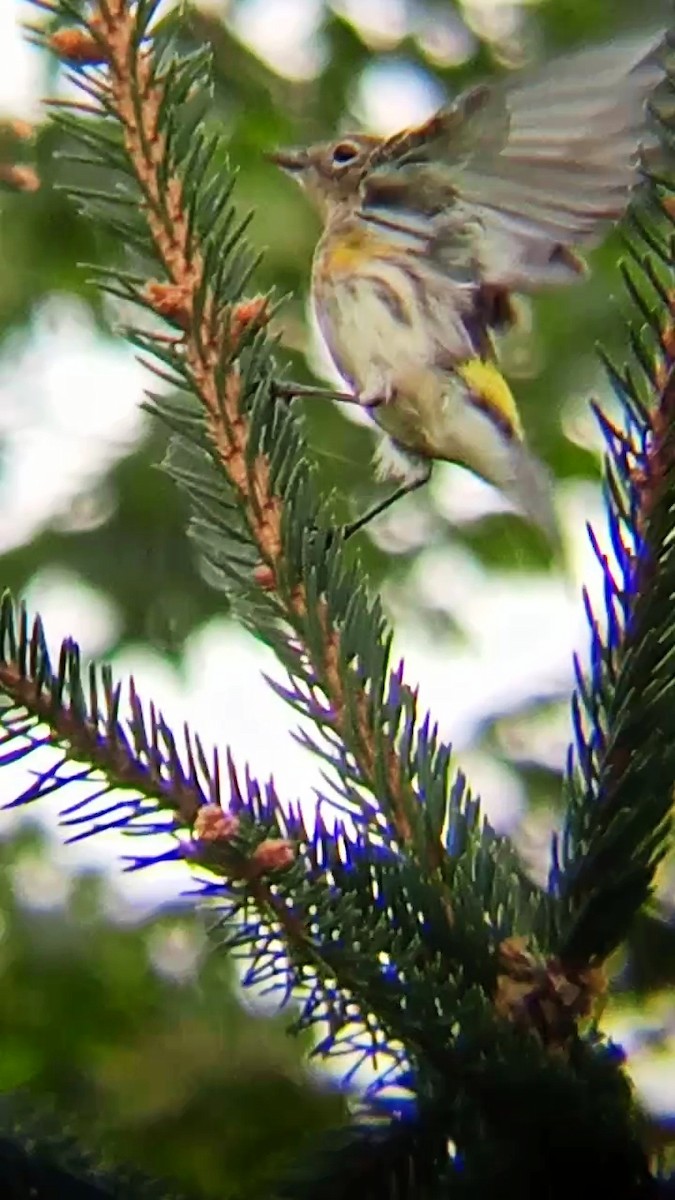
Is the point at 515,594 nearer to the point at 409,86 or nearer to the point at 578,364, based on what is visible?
the point at 578,364

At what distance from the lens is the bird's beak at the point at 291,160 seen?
2.24 feet

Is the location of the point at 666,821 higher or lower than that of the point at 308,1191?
higher

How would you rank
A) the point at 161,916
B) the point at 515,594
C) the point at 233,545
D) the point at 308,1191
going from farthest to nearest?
the point at 515,594
the point at 161,916
the point at 233,545
the point at 308,1191

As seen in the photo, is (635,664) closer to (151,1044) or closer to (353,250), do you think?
(353,250)

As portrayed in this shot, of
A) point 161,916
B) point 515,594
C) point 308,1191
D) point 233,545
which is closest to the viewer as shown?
point 308,1191

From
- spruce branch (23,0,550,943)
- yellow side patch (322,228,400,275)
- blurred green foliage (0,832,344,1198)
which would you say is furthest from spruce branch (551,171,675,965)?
blurred green foliage (0,832,344,1198)

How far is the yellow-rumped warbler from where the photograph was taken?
0.53 m

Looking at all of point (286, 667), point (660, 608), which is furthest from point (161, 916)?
point (660, 608)

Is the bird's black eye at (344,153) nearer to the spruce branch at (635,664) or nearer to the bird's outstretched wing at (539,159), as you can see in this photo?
the bird's outstretched wing at (539,159)

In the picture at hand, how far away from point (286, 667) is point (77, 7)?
225 millimetres

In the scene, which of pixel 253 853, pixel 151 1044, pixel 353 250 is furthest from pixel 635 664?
pixel 151 1044

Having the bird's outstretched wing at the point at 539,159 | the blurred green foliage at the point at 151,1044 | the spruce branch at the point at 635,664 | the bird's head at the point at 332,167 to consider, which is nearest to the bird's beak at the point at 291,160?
the bird's head at the point at 332,167

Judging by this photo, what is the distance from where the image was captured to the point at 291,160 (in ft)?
2.24

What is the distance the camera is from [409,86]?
4.80 ft
